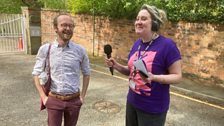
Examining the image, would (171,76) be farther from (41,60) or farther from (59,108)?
(41,60)

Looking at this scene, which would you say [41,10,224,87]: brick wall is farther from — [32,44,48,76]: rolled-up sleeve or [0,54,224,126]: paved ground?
[32,44,48,76]: rolled-up sleeve

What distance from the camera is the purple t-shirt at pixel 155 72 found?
9.15ft

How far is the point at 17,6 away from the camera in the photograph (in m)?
20.9

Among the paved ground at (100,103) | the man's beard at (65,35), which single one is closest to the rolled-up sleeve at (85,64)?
the man's beard at (65,35)

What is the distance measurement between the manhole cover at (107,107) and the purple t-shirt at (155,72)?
10.4ft

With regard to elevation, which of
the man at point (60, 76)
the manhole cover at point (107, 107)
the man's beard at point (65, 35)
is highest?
the man's beard at point (65, 35)

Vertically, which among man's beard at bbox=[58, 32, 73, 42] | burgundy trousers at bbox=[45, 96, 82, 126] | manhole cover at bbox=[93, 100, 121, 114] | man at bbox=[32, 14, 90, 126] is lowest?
manhole cover at bbox=[93, 100, 121, 114]

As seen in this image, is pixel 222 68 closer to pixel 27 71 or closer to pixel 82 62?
pixel 82 62

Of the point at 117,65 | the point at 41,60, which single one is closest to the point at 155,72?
the point at 117,65

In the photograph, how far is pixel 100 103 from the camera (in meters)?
6.61

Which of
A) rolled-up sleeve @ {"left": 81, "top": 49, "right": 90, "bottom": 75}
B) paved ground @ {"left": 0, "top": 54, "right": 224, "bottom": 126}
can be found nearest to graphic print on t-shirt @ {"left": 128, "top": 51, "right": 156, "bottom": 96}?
rolled-up sleeve @ {"left": 81, "top": 49, "right": 90, "bottom": 75}

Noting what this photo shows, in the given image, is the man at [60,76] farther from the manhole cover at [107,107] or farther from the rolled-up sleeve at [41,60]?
the manhole cover at [107,107]

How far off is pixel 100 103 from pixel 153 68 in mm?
3923

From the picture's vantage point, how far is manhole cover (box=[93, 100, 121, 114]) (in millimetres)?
6152
